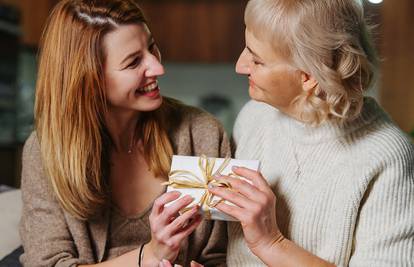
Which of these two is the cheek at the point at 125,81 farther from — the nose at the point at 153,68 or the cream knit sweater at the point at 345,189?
the cream knit sweater at the point at 345,189

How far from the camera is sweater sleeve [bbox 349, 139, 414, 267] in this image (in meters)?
1.22

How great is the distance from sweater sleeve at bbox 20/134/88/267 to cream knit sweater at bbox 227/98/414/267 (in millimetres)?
403

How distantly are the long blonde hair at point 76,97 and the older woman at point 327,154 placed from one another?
1.19 feet

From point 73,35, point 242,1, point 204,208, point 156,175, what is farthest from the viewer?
point 242,1

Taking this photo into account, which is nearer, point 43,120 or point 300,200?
point 300,200

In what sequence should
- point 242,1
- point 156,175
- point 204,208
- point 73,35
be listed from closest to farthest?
point 204,208 < point 73,35 < point 156,175 < point 242,1

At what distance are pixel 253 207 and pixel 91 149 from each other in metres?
0.48

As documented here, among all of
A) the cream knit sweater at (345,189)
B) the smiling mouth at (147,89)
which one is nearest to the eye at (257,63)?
the cream knit sweater at (345,189)

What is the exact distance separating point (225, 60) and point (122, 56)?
304 cm

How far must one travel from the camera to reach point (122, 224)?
1.52 metres

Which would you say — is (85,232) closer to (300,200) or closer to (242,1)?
(300,200)

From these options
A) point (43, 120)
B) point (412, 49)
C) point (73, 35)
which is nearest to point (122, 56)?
point (73, 35)

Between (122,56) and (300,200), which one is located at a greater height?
(122,56)

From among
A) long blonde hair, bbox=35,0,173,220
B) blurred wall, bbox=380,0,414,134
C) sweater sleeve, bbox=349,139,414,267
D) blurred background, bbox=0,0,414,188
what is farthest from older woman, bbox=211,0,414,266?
blurred wall, bbox=380,0,414,134
